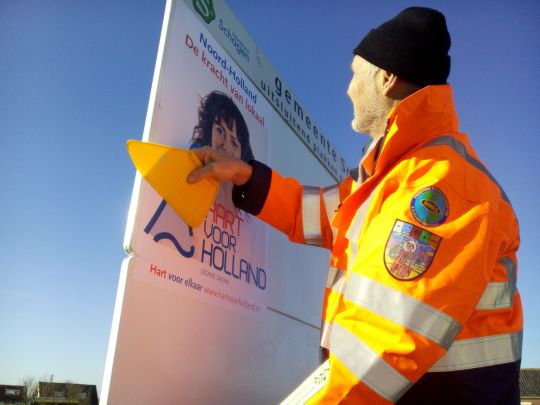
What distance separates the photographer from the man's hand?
6.23ft

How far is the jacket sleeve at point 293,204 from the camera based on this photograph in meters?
2.14

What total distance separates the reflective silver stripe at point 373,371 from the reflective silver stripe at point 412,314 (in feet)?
0.33

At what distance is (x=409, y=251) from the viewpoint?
4.25 ft

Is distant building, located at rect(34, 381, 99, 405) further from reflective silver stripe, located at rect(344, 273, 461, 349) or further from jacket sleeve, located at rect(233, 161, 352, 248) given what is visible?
reflective silver stripe, located at rect(344, 273, 461, 349)

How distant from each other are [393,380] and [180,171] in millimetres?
1047

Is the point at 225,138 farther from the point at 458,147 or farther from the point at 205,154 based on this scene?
the point at 458,147

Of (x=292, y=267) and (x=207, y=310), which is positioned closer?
(x=207, y=310)

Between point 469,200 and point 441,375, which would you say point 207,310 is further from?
point 469,200

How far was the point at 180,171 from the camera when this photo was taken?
5.96 feet

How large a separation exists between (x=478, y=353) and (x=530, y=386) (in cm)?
4709

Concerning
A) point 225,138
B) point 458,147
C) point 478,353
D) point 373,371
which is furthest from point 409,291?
point 225,138

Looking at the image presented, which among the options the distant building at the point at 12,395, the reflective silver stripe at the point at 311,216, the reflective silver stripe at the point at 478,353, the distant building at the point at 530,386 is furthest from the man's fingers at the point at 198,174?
the distant building at the point at 12,395

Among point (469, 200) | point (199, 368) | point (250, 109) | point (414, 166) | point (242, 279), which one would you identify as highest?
point (250, 109)

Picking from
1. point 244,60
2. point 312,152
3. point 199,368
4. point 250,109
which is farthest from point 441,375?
point 312,152
